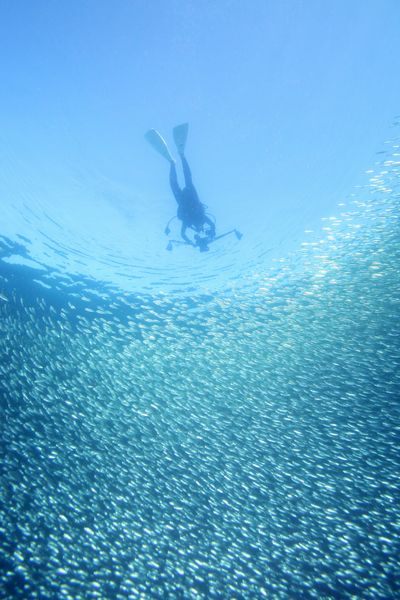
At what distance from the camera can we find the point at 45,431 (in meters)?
11.7

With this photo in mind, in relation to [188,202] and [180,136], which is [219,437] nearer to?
[188,202]

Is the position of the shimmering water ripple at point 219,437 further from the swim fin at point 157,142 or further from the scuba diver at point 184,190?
the swim fin at point 157,142

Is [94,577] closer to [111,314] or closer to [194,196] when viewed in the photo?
[194,196]


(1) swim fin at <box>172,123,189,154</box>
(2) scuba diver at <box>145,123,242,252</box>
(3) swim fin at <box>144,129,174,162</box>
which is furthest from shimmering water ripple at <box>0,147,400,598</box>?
(1) swim fin at <box>172,123,189,154</box>

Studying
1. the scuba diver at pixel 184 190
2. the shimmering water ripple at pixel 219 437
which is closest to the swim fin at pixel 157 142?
the scuba diver at pixel 184 190

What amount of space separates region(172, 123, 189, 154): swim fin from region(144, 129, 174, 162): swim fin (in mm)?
389

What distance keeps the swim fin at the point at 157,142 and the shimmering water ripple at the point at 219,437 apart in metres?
8.13

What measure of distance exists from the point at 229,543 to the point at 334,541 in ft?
8.55

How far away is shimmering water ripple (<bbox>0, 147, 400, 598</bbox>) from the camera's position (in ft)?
28.3

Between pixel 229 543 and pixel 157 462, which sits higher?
pixel 157 462

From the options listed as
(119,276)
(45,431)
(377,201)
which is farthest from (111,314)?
(377,201)

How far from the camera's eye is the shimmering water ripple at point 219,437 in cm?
864

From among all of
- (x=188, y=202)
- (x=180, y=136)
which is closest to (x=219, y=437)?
(x=188, y=202)

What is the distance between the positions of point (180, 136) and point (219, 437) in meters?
9.43
